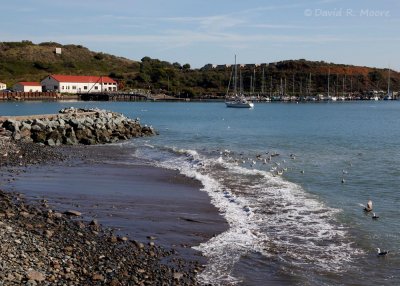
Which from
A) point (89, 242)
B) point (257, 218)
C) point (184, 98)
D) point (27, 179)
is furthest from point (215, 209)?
point (184, 98)

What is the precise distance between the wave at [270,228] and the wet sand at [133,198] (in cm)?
53

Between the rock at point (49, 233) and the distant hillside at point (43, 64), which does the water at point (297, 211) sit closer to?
the rock at point (49, 233)

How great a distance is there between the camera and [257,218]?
1620 cm

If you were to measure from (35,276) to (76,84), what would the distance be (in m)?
136

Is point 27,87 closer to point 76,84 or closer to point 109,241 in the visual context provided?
point 76,84

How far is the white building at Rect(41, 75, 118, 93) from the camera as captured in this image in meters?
137

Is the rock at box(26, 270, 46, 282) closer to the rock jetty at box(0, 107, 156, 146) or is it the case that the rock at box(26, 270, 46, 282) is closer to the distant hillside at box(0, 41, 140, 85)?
the rock jetty at box(0, 107, 156, 146)

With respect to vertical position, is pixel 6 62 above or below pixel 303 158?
above

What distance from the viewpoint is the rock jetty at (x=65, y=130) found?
35.2 m

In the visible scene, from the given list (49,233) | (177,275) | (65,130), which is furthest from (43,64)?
(177,275)

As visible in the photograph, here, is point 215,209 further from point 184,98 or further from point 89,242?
point 184,98

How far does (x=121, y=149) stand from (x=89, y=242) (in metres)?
23.8

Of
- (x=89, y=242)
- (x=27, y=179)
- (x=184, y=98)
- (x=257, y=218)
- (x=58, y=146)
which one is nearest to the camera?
(x=89, y=242)

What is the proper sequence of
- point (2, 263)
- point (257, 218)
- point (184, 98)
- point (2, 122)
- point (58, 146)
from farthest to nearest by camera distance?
point (184, 98) < point (2, 122) < point (58, 146) < point (257, 218) < point (2, 263)
